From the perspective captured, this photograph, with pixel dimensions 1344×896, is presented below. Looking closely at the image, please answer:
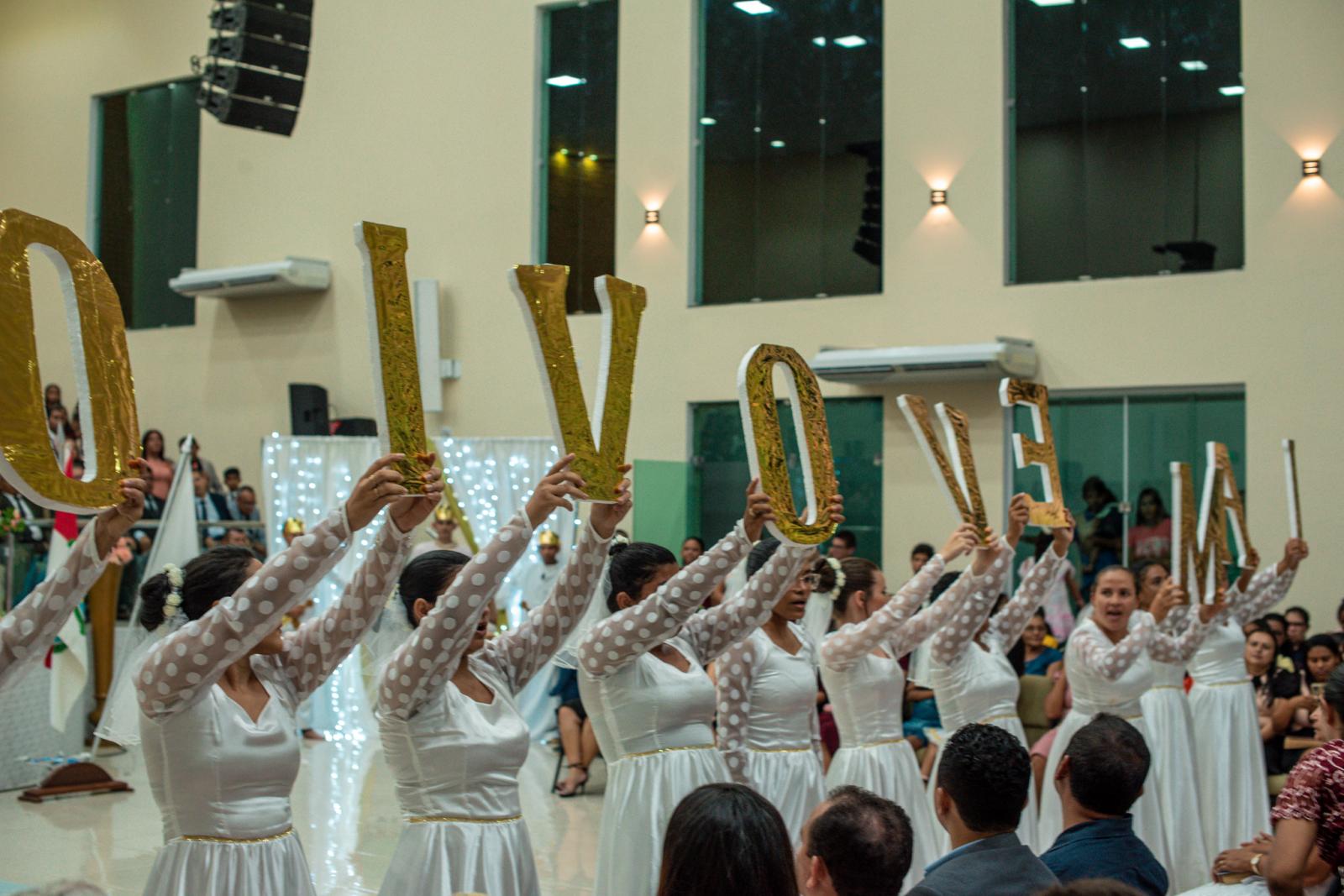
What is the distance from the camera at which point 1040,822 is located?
236 inches

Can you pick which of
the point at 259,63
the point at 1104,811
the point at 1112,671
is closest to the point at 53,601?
the point at 1104,811

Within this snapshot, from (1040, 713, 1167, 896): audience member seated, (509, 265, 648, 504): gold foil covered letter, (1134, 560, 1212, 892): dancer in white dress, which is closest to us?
(1040, 713, 1167, 896): audience member seated

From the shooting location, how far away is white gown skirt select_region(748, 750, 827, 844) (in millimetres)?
4613

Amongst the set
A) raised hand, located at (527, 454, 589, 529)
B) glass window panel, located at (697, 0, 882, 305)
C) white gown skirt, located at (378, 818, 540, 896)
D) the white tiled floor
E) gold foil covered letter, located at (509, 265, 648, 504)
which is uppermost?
glass window panel, located at (697, 0, 882, 305)

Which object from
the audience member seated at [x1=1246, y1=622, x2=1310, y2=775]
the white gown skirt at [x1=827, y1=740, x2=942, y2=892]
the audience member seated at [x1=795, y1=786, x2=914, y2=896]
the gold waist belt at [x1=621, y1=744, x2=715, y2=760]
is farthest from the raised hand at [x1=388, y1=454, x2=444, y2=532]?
the audience member seated at [x1=1246, y1=622, x2=1310, y2=775]

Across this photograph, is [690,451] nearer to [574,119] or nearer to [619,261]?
[619,261]

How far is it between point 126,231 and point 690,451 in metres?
7.24

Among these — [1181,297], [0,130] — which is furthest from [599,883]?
[0,130]

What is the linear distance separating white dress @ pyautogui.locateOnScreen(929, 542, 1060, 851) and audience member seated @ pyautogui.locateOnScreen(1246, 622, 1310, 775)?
1.97 m

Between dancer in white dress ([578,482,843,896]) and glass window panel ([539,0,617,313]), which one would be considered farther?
glass window panel ([539,0,617,313])

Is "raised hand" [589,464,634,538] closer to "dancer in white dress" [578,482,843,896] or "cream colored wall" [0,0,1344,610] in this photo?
"dancer in white dress" [578,482,843,896]

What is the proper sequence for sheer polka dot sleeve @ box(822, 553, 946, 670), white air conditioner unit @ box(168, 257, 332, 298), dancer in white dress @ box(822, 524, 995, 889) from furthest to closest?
white air conditioner unit @ box(168, 257, 332, 298), dancer in white dress @ box(822, 524, 995, 889), sheer polka dot sleeve @ box(822, 553, 946, 670)

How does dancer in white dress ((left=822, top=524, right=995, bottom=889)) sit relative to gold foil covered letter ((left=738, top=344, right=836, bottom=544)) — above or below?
below

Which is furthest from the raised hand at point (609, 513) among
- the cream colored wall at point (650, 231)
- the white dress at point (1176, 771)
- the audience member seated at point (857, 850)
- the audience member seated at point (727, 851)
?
the cream colored wall at point (650, 231)
